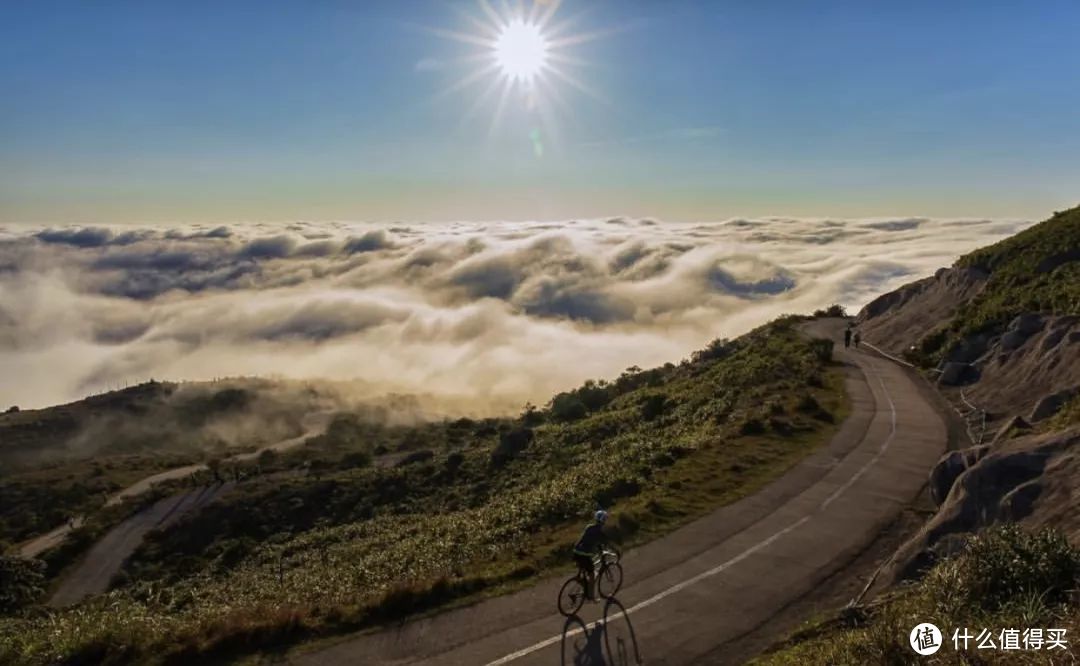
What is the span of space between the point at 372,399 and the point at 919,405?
554 ft

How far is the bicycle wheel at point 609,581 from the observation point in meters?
13.6

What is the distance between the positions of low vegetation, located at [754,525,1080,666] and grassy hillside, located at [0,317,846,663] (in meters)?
7.75

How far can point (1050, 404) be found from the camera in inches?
933

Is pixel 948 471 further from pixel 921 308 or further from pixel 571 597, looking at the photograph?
pixel 921 308

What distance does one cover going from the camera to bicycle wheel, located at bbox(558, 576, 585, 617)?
42.7ft

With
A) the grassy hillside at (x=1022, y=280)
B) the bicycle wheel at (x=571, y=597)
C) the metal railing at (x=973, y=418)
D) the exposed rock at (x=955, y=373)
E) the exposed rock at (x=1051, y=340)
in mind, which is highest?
the grassy hillside at (x=1022, y=280)

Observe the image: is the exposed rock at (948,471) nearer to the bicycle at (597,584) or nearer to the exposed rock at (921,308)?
the bicycle at (597,584)

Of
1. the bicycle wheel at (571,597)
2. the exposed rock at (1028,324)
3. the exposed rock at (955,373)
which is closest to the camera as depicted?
the bicycle wheel at (571,597)

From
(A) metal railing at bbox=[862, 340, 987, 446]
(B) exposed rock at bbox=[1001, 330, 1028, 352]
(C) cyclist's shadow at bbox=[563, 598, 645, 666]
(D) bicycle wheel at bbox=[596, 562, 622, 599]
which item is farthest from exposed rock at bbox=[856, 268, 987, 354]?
(C) cyclist's shadow at bbox=[563, 598, 645, 666]

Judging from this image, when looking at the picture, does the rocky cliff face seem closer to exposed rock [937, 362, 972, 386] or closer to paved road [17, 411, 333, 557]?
exposed rock [937, 362, 972, 386]

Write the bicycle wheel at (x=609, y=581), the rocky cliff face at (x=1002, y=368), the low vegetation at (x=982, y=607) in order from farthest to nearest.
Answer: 1. the bicycle wheel at (x=609, y=581)
2. the rocky cliff face at (x=1002, y=368)
3. the low vegetation at (x=982, y=607)

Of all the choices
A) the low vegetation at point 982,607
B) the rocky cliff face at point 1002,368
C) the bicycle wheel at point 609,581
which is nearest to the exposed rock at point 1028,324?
the rocky cliff face at point 1002,368

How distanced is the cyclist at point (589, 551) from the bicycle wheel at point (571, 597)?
5.6 inches

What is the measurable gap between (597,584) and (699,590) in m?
2.16
